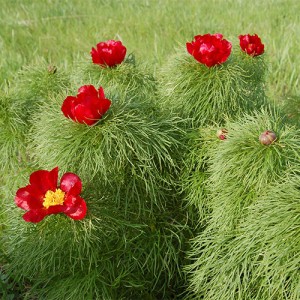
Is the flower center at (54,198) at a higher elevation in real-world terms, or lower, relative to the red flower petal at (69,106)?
lower

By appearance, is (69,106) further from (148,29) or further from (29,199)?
(148,29)

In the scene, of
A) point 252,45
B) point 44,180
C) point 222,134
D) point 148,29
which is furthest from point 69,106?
point 148,29

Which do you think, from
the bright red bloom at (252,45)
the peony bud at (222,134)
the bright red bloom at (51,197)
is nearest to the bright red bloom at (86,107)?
the bright red bloom at (51,197)

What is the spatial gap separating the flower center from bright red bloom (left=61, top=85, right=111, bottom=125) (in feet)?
0.69

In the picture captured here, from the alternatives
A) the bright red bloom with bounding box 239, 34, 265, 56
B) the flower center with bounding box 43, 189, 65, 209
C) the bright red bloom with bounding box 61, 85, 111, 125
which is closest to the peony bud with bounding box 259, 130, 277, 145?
the bright red bloom with bounding box 61, 85, 111, 125

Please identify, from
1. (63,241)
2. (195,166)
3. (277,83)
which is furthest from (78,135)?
(277,83)

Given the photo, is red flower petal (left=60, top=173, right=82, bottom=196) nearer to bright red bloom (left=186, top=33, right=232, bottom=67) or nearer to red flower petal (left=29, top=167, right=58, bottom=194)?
red flower petal (left=29, top=167, right=58, bottom=194)

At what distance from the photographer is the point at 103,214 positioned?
144 cm

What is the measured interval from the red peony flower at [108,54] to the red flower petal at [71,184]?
67 centimetres

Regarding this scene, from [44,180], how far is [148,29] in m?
3.31

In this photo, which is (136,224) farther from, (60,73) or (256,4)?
(256,4)

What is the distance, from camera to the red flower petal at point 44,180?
1.37 m

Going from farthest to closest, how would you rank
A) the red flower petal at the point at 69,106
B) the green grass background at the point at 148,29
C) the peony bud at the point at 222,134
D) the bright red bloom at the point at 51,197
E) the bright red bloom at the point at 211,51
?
the green grass background at the point at 148,29 < the bright red bloom at the point at 211,51 < the peony bud at the point at 222,134 < the red flower petal at the point at 69,106 < the bright red bloom at the point at 51,197

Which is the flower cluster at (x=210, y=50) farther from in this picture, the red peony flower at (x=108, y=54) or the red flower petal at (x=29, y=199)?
the red flower petal at (x=29, y=199)
